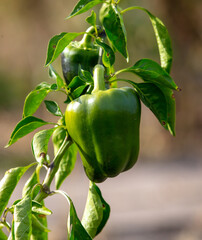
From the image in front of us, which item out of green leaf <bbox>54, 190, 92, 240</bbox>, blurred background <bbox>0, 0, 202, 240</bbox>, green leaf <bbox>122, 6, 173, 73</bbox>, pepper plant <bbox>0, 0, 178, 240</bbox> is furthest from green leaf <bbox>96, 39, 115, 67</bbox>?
blurred background <bbox>0, 0, 202, 240</bbox>

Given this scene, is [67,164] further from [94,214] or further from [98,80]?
[98,80]

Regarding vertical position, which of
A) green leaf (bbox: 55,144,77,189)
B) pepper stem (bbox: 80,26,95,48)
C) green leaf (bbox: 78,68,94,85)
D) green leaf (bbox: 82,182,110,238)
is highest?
pepper stem (bbox: 80,26,95,48)

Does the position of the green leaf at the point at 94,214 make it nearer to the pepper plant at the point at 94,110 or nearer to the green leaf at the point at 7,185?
the pepper plant at the point at 94,110

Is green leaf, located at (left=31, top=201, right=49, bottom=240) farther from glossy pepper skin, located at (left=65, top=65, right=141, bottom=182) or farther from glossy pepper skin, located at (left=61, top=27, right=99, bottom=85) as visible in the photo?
glossy pepper skin, located at (left=61, top=27, right=99, bottom=85)

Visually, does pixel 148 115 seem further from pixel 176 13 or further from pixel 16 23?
pixel 16 23

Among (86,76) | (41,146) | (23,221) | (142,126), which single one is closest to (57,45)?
(86,76)

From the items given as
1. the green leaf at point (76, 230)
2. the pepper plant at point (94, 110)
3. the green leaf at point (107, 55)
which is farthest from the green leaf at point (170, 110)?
the green leaf at point (76, 230)

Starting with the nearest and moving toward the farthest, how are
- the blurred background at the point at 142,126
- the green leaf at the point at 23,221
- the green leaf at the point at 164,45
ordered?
1. the green leaf at the point at 23,221
2. the green leaf at the point at 164,45
3. the blurred background at the point at 142,126
